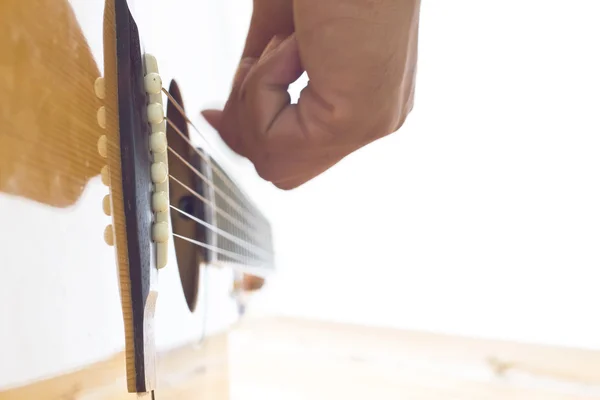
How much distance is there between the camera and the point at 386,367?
96 centimetres

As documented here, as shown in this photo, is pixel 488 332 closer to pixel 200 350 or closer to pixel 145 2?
pixel 200 350

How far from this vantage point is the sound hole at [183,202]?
1.72 ft

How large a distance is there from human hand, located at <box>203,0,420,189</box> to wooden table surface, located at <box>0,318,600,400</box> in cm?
35

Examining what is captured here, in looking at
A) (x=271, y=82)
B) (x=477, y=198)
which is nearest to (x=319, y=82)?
(x=271, y=82)

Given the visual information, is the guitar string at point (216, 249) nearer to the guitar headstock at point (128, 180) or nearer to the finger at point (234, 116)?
the finger at point (234, 116)

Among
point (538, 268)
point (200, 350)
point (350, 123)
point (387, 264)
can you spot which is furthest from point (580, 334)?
point (350, 123)

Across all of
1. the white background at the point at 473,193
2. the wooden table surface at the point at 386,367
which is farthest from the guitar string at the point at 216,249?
the white background at the point at 473,193

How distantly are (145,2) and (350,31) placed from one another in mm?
301

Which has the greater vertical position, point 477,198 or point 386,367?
point 477,198

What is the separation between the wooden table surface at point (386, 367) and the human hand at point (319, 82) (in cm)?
35

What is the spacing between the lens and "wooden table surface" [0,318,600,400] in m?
0.88

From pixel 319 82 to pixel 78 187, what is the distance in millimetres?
166

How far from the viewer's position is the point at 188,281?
1.97 feet

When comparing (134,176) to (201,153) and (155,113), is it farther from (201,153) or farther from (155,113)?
(201,153)
